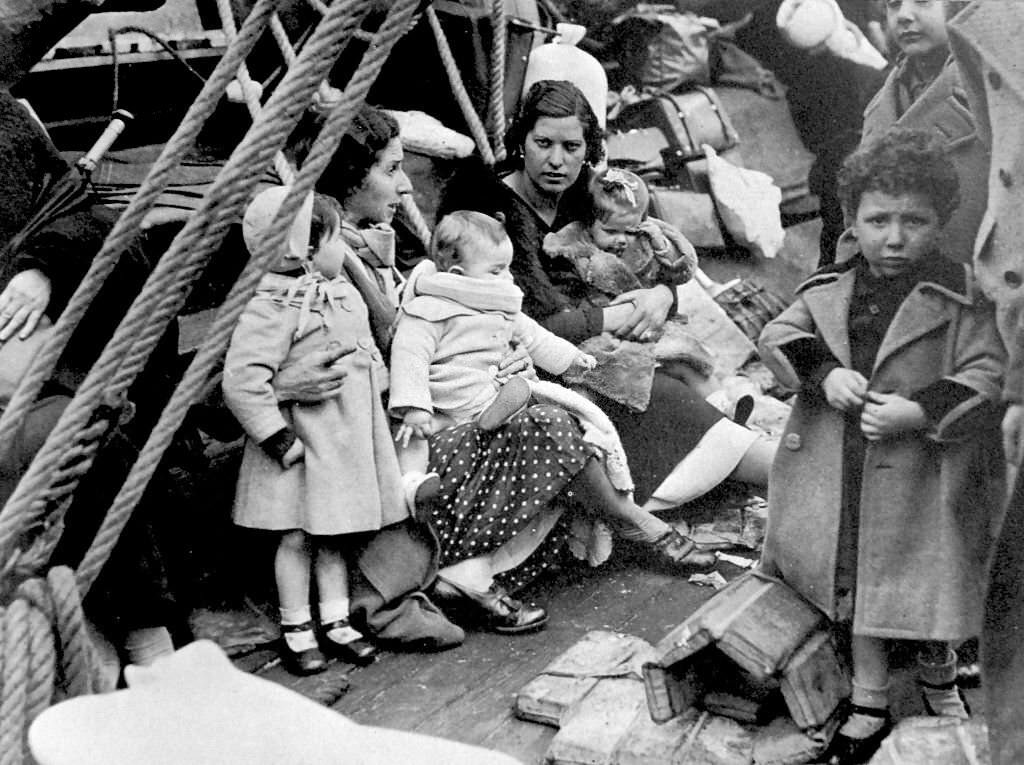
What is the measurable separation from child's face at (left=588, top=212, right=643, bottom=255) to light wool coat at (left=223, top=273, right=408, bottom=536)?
830 mm

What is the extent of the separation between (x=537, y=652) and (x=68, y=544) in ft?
3.31

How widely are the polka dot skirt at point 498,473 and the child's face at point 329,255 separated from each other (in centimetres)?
48

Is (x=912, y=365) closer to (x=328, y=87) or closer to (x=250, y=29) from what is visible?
(x=250, y=29)

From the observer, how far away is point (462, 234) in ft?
8.66

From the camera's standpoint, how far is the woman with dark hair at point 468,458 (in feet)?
8.55

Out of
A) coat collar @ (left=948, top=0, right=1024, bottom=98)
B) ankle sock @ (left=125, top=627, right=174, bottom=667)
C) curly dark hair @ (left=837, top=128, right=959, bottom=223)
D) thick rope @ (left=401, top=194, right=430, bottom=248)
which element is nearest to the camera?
coat collar @ (left=948, top=0, right=1024, bottom=98)

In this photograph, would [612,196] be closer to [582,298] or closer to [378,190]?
[582,298]

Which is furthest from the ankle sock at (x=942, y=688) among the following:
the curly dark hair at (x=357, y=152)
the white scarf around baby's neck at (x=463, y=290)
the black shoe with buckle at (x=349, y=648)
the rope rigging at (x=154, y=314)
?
the curly dark hair at (x=357, y=152)

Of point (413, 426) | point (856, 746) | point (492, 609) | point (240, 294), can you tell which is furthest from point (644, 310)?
point (240, 294)

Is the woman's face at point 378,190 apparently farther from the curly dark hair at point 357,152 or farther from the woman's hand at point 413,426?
the woman's hand at point 413,426

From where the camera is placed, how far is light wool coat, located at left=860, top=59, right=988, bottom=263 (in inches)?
67.1

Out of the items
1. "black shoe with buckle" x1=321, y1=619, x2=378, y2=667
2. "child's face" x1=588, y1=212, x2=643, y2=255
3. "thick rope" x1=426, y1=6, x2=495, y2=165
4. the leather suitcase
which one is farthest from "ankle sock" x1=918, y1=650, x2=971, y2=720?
"thick rope" x1=426, y1=6, x2=495, y2=165

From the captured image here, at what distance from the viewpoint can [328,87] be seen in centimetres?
342

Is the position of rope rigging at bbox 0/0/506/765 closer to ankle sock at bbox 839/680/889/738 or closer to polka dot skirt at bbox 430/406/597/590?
ankle sock at bbox 839/680/889/738
